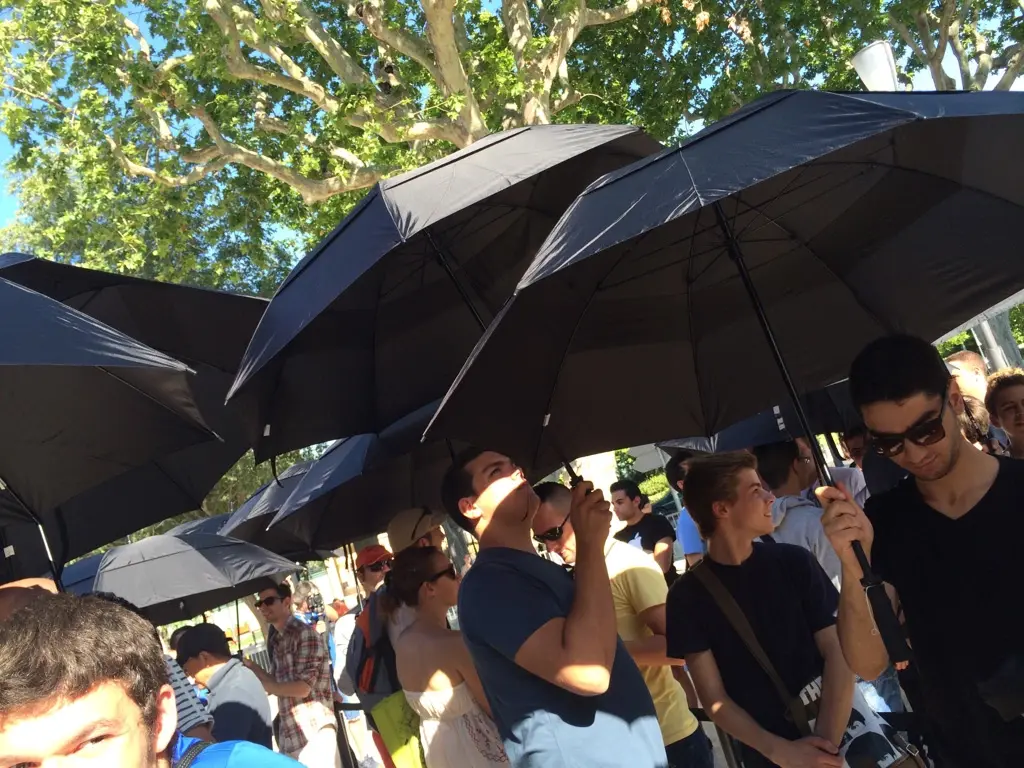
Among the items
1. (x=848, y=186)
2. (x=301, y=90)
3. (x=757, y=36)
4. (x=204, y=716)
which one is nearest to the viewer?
(x=204, y=716)

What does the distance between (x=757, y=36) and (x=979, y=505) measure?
41.6 ft

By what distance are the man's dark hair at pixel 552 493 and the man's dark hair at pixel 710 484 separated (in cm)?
93

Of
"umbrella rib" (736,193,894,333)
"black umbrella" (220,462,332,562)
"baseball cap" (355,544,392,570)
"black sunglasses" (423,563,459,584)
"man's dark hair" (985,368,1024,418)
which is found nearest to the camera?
"umbrella rib" (736,193,894,333)

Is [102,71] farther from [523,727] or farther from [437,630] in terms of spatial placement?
[523,727]

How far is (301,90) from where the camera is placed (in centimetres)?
1116

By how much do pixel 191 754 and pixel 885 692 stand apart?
12.7 feet

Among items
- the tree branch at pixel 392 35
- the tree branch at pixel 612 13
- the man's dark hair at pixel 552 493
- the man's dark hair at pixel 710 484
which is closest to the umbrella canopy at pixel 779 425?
the man's dark hair at pixel 552 493

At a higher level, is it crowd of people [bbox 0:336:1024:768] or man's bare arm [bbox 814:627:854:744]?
crowd of people [bbox 0:336:1024:768]

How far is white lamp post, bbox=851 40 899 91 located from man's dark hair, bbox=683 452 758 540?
4912mm

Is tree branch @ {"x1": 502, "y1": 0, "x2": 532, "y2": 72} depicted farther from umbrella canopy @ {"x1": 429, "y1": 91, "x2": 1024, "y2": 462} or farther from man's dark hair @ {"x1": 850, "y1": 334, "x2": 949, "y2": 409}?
man's dark hair @ {"x1": 850, "y1": 334, "x2": 949, "y2": 409}

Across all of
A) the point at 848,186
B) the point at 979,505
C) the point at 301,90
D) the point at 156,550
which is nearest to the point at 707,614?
the point at 979,505

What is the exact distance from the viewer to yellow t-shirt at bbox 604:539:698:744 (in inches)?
150

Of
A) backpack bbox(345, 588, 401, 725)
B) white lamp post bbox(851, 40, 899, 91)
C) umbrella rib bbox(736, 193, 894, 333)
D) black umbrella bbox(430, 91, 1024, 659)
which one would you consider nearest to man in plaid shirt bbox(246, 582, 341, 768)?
backpack bbox(345, 588, 401, 725)

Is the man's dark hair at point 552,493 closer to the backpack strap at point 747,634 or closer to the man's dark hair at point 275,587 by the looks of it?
the backpack strap at point 747,634
